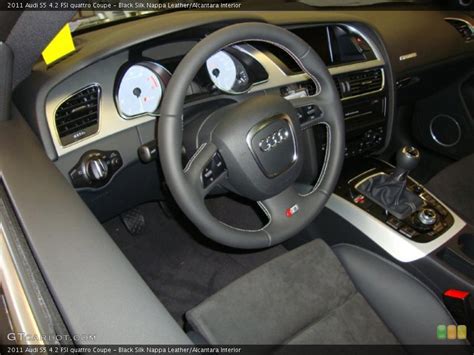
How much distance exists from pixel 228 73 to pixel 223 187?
384 mm

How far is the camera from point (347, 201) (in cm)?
147

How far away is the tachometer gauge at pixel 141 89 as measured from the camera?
44.4 inches

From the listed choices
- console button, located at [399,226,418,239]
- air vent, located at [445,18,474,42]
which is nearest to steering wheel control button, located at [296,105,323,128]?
console button, located at [399,226,418,239]

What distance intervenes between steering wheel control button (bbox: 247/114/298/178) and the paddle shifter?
1.75 feet

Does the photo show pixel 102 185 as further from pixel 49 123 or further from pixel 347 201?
pixel 347 201

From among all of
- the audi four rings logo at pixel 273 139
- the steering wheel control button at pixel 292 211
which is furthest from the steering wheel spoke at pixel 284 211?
the audi four rings logo at pixel 273 139

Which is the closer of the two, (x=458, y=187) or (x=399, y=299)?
(x=399, y=299)

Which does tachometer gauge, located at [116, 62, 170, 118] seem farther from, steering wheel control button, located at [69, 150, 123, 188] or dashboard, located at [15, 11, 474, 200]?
steering wheel control button, located at [69, 150, 123, 188]

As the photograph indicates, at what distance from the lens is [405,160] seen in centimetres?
142

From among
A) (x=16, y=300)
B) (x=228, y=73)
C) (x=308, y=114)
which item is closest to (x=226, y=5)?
(x=228, y=73)

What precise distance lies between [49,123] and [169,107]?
13.5 inches

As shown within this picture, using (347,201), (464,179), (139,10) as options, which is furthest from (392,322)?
(139,10)

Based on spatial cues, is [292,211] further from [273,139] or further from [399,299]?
[399,299]

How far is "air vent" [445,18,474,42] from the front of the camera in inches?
85.2
